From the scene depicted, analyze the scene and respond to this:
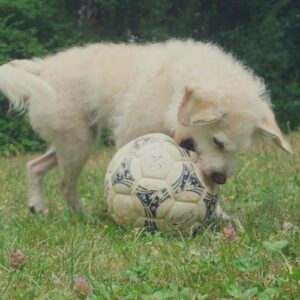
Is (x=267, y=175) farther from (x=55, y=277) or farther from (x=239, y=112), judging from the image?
(x=55, y=277)

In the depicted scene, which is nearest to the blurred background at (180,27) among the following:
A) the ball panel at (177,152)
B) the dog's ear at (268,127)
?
the dog's ear at (268,127)

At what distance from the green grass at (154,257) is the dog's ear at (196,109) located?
2.39 feet

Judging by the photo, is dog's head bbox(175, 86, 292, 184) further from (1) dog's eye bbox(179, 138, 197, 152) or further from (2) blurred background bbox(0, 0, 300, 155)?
(2) blurred background bbox(0, 0, 300, 155)

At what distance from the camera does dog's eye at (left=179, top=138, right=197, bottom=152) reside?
17.9 ft

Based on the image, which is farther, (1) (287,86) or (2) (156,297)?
(1) (287,86)

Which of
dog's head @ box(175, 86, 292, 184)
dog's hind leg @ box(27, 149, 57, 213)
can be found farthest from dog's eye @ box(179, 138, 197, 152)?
Answer: dog's hind leg @ box(27, 149, 57, 213)

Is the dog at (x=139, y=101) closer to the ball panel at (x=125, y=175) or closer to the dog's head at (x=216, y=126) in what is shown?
the dog's head at (x=216, y=126)

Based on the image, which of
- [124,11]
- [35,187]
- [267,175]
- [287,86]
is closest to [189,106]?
[35,187]

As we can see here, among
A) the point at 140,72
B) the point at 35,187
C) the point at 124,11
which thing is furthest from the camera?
the point at 124,11

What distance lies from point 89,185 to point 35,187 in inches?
51.9

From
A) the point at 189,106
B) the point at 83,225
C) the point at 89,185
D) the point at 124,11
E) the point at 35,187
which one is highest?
the point at 189,106

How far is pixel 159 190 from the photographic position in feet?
16.1

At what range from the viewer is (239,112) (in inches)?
213

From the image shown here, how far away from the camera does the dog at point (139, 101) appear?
540 centimetres
